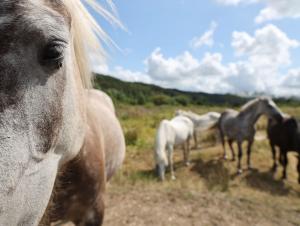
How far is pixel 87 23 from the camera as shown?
1.44m

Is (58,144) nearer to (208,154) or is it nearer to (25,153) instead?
(25,153)

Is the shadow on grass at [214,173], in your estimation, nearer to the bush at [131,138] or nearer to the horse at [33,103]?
the bush at [131,138]

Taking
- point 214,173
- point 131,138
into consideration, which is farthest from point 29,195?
point 131,138

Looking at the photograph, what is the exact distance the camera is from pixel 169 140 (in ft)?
26.3

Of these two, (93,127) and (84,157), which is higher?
(93,127)

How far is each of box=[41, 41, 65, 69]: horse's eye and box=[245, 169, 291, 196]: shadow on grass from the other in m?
7.01

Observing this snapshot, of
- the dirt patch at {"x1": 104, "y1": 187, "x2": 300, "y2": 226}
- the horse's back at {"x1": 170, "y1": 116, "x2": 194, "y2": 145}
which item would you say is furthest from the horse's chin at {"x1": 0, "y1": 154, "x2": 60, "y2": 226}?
the horse's back at {"x1": 170, "y1": 116, "x2": 194, "y2": 145}

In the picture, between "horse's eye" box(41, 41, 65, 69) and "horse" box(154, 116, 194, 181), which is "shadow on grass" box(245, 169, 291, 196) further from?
"horse's eye" box(41, 41, 65, 69)

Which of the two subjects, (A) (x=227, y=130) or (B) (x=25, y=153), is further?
(A) (x=227, y=130)

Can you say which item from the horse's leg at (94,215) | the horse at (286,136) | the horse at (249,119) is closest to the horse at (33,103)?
the horse's leg at (94,215)

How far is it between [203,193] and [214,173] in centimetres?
248

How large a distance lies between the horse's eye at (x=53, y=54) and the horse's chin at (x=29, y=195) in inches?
12.1

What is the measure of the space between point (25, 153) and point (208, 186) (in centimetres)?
661

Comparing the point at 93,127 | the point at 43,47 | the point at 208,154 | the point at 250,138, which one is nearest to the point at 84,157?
the point at 93,127
